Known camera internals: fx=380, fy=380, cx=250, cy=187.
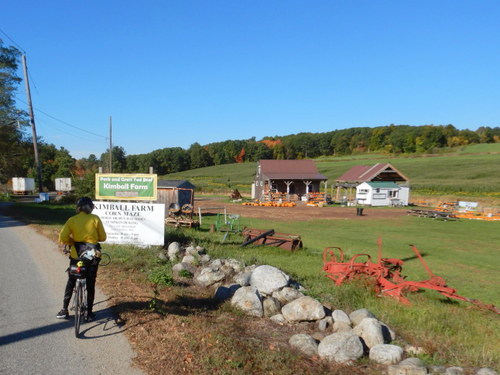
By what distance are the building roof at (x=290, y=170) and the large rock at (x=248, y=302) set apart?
44313mm

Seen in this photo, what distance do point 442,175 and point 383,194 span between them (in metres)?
38.9

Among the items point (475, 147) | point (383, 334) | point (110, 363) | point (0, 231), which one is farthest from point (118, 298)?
point (475, 147)

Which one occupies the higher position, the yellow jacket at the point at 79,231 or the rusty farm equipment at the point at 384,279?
the yellow jacket at the point at 79,231

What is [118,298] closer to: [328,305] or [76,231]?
[76,231]

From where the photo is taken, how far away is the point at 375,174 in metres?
48.5

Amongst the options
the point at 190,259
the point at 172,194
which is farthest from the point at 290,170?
the point at 190,259

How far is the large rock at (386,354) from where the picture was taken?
16.1 feet

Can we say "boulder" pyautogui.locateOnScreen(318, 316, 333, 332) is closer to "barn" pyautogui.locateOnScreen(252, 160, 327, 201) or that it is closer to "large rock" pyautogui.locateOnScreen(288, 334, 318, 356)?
"large rock" pyautogui.locateOnScreen(288, 334, 318, 356)

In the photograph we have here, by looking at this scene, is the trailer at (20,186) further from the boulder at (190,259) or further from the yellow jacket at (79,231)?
the yellow jacket at (79,231)

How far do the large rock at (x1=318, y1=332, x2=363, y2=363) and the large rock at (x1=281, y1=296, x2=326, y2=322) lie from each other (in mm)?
1048

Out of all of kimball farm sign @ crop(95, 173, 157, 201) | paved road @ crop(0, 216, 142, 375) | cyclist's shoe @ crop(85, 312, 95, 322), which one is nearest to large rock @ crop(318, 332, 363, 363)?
paved road @ crop(0, 216, 142, 375)

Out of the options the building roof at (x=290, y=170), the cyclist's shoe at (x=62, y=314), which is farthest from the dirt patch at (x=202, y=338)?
the building roof at (x=290, y=170)

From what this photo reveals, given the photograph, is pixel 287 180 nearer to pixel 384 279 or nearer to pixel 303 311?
pixel 384 279

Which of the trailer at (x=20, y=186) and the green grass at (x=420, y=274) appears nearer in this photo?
the green grass at (x=420, y=274)
